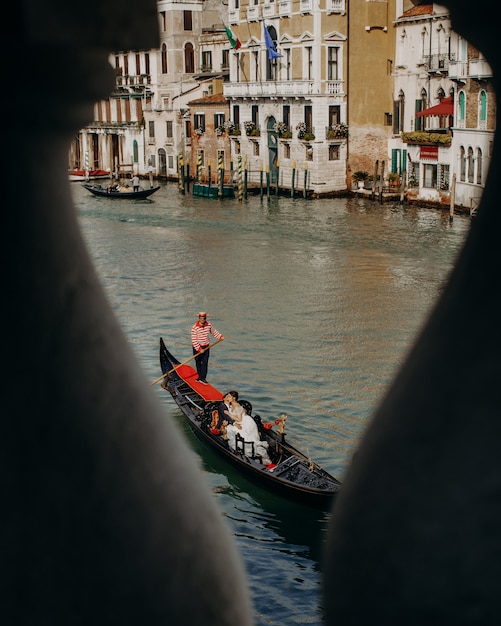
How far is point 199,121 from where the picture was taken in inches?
918

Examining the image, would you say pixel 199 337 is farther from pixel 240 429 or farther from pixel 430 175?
pixel 430 175

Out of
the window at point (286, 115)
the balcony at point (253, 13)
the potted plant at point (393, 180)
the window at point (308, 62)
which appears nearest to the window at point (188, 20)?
the balcony at point (253, 13)

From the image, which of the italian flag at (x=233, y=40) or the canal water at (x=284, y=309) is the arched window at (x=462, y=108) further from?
the italian flag at (x=233, y=40)

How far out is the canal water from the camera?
16.8 ft

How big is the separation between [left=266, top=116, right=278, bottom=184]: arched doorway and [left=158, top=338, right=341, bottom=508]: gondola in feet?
48.3

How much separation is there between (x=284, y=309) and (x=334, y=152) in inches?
396

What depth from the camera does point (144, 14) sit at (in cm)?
66

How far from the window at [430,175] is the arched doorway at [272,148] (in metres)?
4.54

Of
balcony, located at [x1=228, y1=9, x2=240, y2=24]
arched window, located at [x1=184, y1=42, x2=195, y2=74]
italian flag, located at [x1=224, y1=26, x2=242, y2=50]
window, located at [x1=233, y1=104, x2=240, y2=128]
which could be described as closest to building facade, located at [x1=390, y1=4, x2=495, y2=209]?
italian flag, located at [x1=224, y1=26, x2=242, y2=50]

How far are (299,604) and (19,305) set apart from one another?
12.5ft

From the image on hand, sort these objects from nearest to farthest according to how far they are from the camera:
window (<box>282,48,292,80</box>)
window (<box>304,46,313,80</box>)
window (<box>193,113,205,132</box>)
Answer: window (<box>304,46,313,80</box>) < window (<box>282,48,292,80</box>) < window (<box>193,113,205,132</box>)

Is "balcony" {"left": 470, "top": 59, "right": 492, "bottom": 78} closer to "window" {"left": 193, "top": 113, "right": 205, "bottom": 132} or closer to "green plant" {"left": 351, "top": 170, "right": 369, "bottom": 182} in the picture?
"green plant" {"left": 351, "top": 170, "right": 369, "bottom": 182}

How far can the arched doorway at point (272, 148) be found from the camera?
21.0 meters

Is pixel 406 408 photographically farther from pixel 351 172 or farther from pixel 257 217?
pixel 351 172
